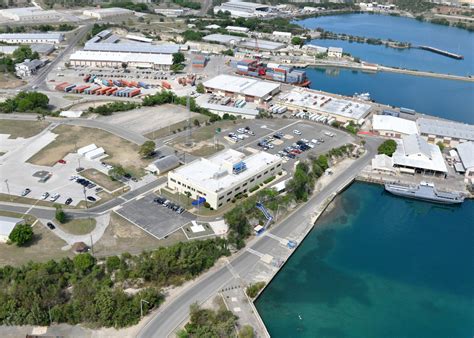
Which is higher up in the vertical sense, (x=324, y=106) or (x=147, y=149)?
(x=147, y=149)

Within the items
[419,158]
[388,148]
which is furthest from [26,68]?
[419,158]

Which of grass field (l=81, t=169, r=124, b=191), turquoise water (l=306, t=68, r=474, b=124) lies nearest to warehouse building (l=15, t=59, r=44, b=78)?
grass field (l=81, t=169, r=124, b=191)

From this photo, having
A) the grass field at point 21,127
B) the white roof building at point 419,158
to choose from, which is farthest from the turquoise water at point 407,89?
the grass field at point 21,127

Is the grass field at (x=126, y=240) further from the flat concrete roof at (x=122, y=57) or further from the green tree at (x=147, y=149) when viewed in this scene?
the flat concrete roof at (x=122, y=57)

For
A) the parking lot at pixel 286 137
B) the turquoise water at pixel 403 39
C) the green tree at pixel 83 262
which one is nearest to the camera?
the green tree at pixel 83 262

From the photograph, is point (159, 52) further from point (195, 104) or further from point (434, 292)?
point (434, 292)

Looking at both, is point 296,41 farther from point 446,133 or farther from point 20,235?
point 20,235

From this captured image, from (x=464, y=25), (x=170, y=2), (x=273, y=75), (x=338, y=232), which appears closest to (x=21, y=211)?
(x=338, y=232)
